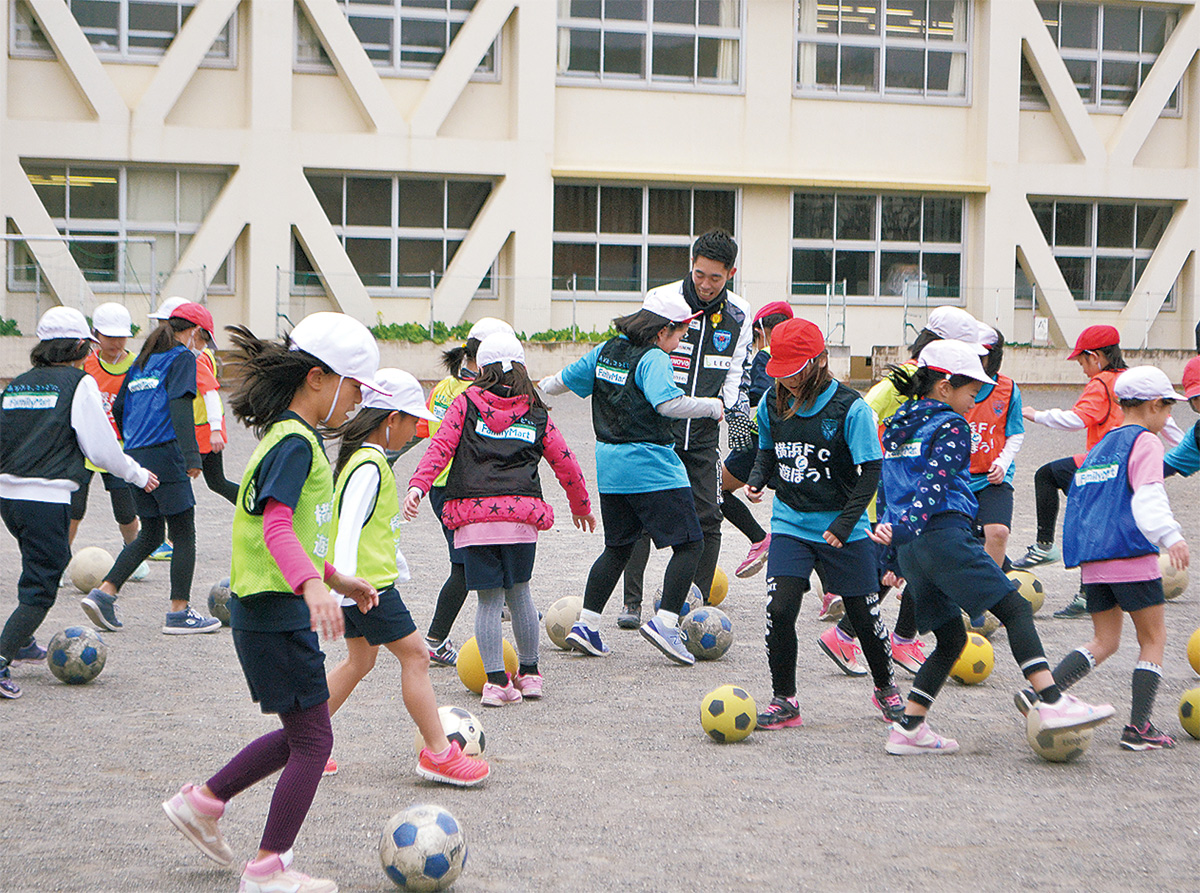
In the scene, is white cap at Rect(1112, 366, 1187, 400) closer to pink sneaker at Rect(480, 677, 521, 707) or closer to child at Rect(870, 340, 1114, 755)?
child at Rect(870, 340, 1114, 755)

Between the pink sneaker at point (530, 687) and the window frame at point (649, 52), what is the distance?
24.1 m

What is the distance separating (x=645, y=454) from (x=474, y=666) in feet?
5.04

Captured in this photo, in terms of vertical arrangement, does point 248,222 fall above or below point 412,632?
above

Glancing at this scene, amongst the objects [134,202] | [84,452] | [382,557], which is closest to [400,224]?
[134,202]

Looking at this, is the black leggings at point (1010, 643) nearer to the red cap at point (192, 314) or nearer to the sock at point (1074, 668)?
the sock at point (1074, 668)

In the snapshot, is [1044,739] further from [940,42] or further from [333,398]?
[940,42]

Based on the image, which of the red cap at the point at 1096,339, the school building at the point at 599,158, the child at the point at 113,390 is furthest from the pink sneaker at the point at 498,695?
the school building at the point at 599,158

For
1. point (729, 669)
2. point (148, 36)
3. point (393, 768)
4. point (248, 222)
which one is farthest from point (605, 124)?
point (393, 768)

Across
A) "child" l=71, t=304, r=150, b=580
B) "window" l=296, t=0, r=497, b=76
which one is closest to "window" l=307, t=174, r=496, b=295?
"window" l=296, t=0, r=497, b=76

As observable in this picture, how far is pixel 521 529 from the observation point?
21.1 ft

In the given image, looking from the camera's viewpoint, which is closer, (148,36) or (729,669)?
(729,669)

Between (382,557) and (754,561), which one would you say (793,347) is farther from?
(754,561)

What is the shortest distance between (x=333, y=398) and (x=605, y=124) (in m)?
25.9

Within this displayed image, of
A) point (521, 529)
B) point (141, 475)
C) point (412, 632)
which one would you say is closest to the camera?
point (412, 632)
